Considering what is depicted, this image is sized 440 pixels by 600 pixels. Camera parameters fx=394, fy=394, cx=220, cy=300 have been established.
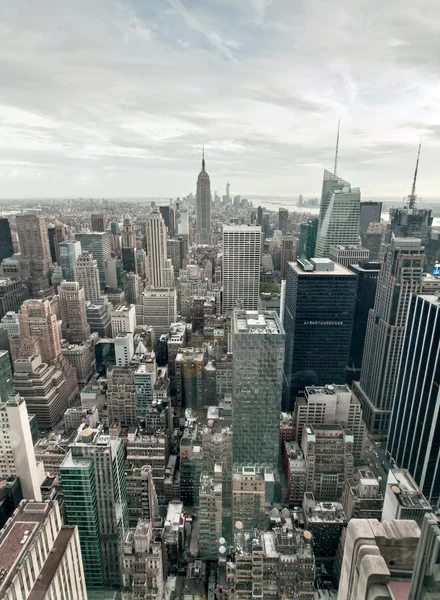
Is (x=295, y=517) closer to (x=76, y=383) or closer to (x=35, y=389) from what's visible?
(x=35, y=389)

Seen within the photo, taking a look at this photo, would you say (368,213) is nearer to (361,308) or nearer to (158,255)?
(361,308)

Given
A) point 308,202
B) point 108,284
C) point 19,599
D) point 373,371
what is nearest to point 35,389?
point 19,599

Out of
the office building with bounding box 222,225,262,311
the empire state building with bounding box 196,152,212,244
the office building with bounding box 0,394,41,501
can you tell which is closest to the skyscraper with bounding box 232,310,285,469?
the office building with bounding box 0,394,41,501

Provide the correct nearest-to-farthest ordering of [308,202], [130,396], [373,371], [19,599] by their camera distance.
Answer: [19,599] < [130,396] < [373,371] < [308,202]

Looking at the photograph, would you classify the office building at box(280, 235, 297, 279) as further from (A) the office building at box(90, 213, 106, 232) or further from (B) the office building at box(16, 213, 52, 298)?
(B) the office building at box(16, 213, 52, 298)

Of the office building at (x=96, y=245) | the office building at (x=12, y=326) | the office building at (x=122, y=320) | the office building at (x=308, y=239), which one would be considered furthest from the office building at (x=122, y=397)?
the office building at (x=308, y=239)
